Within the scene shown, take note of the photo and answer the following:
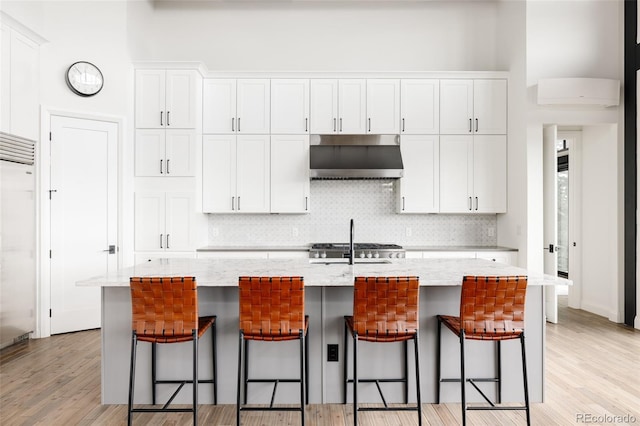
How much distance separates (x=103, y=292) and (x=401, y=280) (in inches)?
80.5

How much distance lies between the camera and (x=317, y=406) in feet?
9.18

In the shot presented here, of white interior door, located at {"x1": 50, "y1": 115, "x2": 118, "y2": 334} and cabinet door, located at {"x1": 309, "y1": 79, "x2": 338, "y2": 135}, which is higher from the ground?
cabinet door, located at {"x1": 309, "y1": 79, "x2": 338, "y2": 135}

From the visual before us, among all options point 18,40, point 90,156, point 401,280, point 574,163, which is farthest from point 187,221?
point 574,163

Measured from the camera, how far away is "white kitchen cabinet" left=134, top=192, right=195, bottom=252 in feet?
15.6

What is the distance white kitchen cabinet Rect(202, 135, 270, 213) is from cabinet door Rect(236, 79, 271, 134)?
4.9 inches

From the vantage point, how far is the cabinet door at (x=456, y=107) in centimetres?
506

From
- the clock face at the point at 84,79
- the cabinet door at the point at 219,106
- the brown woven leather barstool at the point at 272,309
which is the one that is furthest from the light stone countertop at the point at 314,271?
the clock face at the point at 84,79

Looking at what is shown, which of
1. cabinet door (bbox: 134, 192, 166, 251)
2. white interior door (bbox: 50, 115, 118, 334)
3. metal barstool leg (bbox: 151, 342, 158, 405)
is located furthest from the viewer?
cabinet door (bbox: 134, 192, 166, 251)

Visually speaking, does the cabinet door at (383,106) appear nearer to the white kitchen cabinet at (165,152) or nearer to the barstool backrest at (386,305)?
the white kitchen cabinet at (165,152)

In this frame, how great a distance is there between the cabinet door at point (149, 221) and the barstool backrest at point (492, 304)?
142 inches

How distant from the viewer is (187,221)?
15.7 feet

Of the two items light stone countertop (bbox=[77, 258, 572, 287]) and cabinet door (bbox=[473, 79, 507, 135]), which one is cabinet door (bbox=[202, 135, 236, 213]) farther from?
Result: cabinet door (bbox=[473, 79, 507, 135])

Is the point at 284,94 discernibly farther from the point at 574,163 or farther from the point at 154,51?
the point at 574,163

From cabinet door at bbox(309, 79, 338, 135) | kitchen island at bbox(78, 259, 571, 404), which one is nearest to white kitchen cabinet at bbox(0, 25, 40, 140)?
kitchen island at bbox(78, 259, 571, 404)
